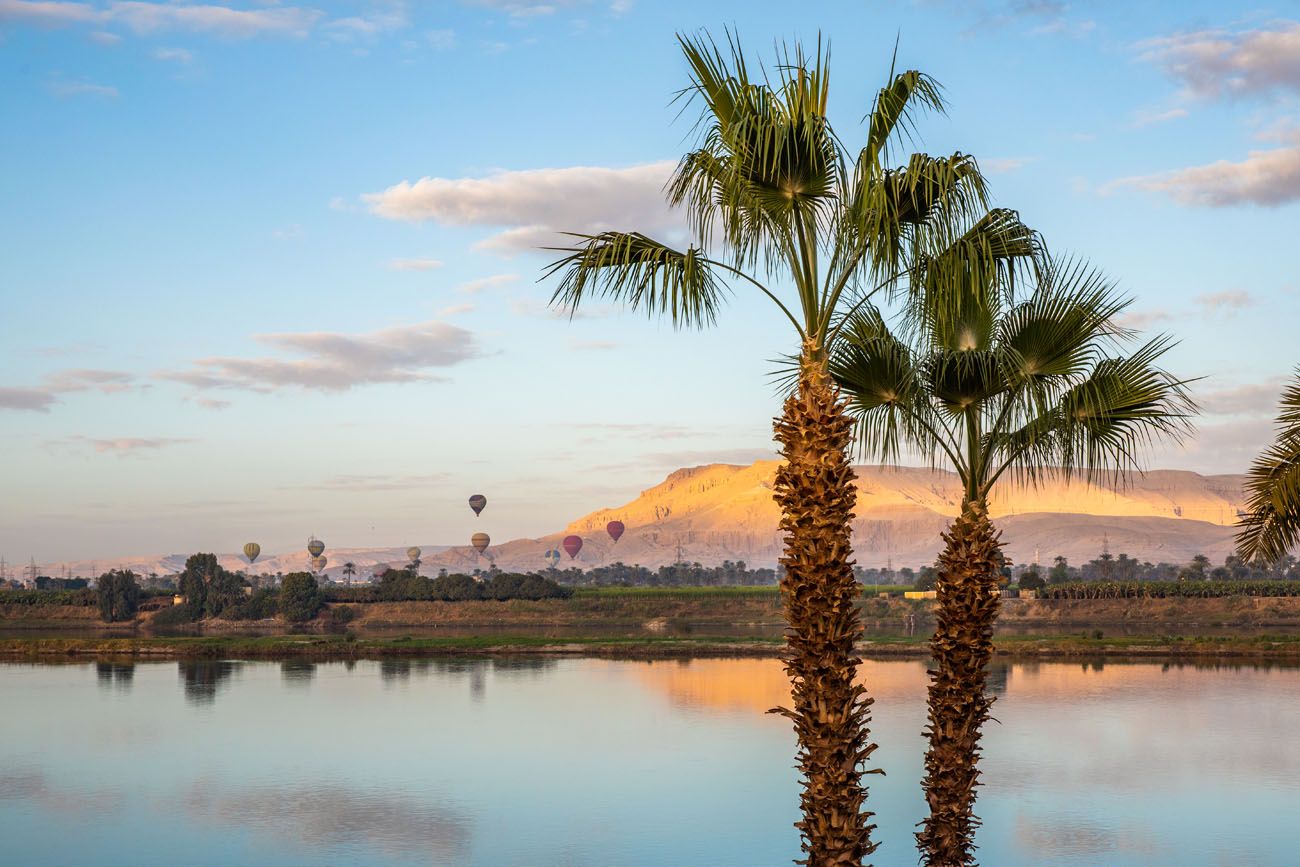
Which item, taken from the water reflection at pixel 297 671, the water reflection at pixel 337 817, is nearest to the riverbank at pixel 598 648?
the water reflection at pixel 297 671

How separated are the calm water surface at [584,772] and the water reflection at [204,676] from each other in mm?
671

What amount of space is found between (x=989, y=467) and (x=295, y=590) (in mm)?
146513

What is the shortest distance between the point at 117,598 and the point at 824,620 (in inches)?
6520

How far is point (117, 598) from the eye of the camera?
16175cm

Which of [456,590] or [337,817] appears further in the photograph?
[456,590]

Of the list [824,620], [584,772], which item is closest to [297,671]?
[584,772]

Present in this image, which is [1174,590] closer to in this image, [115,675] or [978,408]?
[115,675]

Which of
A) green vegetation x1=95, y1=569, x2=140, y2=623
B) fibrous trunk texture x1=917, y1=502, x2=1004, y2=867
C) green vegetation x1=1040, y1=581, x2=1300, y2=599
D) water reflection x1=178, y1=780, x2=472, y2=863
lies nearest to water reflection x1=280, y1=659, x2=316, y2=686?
water reflection x1=178, y1=780, x2=472, y2=863

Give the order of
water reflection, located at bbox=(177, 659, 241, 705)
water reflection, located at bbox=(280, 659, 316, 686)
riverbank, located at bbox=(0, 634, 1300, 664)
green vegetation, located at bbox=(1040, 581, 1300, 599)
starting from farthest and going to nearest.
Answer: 1. green vegetation, located at bbox=(1040, 581, 1300, 599)
2. riverbank, located at bbox=(0, 634, 1300, 664)
3. water reflection, located at bbox=(280, 659, 316, 686)
4. water reflection, located at bbox=(177, 659, 241, 705)

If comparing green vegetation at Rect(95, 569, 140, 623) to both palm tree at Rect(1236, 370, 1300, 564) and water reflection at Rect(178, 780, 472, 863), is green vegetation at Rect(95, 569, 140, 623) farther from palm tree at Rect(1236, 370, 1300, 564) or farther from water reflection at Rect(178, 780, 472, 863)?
palm tree at Rect(1236, 370, 1300, 564)

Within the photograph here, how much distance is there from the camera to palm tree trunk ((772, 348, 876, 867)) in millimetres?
12789

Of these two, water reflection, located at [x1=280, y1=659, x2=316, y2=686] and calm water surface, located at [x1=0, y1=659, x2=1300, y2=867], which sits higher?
calm water surface, located at [x1=0, y1=659, x2=1300, y2=867]

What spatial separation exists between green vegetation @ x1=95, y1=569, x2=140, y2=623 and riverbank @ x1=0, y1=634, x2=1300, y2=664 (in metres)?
74.2

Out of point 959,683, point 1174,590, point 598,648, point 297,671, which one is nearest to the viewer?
point 959,683
